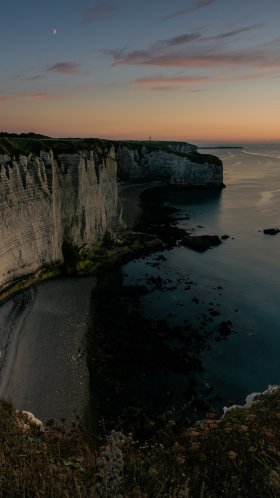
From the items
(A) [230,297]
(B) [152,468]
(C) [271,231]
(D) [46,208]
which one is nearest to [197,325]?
(A) [230,297]

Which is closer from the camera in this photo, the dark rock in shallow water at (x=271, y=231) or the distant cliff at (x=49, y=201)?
the distant cliff at (x=49, y=201)

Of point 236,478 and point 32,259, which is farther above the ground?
point 236,478

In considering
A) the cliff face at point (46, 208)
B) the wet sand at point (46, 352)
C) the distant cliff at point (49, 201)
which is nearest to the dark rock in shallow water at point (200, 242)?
the distant cliff at point (49, 201)

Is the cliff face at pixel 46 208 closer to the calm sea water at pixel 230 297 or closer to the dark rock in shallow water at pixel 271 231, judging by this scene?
the calm sea water at pixel 230 297

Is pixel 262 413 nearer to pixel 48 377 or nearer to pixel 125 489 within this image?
pixel 125 489

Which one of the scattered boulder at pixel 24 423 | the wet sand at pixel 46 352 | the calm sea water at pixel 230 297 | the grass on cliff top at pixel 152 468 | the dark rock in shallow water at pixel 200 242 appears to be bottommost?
the calm sea water at pixel 230 297

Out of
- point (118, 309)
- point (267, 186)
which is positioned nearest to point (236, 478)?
point (118, 309)

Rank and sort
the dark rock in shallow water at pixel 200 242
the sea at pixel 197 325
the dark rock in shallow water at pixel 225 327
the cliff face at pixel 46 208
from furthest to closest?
1. the dark rock in shallow water at pixel 200 242
2. the cliff face at pixel 46 208
3. the dark rock in shallow water at pixel 225 327
4. the sea at pixel 197 325
